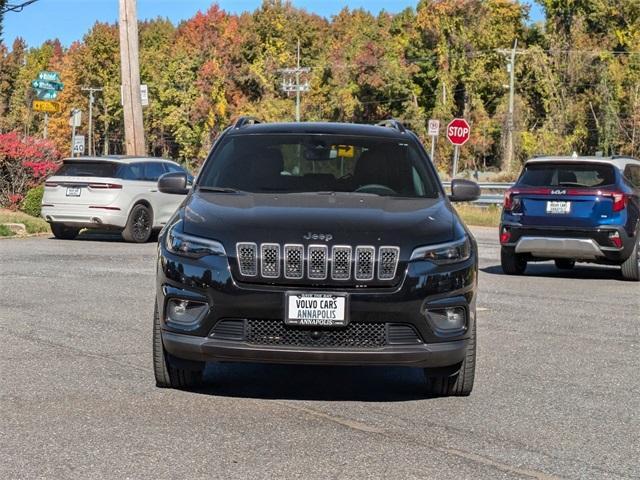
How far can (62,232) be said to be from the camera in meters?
22.0

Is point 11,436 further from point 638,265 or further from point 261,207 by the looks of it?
point 638,265

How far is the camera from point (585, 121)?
265 feet

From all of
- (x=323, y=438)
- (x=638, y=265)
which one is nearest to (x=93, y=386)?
(x=323, y=438)

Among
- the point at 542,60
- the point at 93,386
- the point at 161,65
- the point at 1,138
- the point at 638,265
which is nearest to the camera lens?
the point at 93,386

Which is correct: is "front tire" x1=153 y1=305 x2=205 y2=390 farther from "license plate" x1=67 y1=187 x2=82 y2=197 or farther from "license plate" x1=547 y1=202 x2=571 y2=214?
"license plate" x1=67 y1=187 x2=82 y2=197

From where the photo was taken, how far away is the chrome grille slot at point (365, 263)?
6.57 metres

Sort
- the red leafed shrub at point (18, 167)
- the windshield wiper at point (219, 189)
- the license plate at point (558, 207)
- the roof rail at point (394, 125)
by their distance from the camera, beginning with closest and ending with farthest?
the windshield wiper at point (219, 189) < the roof rail at point (394, 125) < the license plate at point (558, 207) < the red leafed shrub at point (18, 167)

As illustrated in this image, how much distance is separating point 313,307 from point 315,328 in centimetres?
13

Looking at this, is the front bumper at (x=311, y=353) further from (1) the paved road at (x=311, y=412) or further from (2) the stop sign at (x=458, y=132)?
(2) the stop sign at (x=458, y=132)

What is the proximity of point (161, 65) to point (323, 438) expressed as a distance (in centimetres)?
11777

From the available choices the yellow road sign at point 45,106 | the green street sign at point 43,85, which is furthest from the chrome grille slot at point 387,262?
the green street sign at point 43,85

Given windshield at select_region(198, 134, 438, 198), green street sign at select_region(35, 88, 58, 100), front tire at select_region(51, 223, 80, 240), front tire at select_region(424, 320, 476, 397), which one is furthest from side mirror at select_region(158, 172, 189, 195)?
green street sign at select_region(35, 88, 58, 100)

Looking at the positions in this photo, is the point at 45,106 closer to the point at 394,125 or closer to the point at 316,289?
the point at 394,125

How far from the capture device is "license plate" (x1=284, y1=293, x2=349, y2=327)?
21.3 feet
